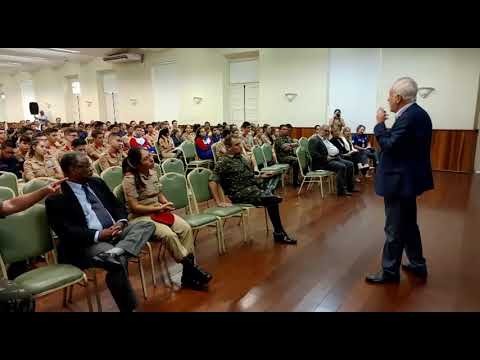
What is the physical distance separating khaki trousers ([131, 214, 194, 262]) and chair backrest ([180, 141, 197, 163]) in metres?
4.19

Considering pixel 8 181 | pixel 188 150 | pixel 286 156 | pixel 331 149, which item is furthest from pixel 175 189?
pixel 188 150

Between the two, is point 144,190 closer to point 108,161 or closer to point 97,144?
point 108,161

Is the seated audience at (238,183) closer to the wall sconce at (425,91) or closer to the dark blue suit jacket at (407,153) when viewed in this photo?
the dark blue suit jacket at (407,153)

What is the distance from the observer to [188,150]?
7055mm

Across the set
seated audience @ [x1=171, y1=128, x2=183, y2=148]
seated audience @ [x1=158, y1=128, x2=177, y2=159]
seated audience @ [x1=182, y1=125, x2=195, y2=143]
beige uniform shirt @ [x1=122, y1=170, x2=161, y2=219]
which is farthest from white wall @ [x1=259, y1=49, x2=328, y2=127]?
beige uniform shirt @ [x1=122, y1=170, x2=161, y2=219]

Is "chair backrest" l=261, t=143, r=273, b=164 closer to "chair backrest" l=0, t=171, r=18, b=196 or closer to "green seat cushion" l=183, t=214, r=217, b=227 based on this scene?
"green seat cushion" l=183, t=214, r=217, b=227

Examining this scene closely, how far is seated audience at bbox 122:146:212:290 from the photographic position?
268 centimetres

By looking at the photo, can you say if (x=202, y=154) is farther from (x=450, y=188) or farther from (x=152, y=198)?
(x=450, y=188)

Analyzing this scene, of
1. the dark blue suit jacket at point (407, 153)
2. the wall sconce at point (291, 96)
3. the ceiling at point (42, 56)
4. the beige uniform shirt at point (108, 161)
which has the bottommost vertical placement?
the beige uniform shirt at point (108, 161)

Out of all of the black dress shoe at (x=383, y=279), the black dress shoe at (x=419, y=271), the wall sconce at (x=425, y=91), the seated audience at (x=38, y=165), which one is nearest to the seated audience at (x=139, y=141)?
the seated audience at (x=38, y=165)

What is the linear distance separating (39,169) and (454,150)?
Answer: 8.49 m

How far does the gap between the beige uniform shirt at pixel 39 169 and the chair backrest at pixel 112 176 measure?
928mm

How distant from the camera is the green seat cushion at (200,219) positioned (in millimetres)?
3055
